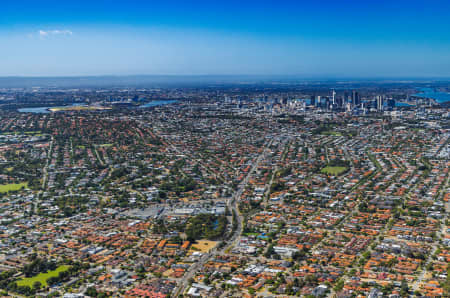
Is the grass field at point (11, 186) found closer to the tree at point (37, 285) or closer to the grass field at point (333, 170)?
the tree at point (37, 285)

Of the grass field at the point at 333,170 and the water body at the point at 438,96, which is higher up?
the water body at the point at 438,96

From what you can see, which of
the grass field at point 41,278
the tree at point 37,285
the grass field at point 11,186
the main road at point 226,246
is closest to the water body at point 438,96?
the main road at point 226,246

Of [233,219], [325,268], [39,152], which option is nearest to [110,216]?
[233,219]

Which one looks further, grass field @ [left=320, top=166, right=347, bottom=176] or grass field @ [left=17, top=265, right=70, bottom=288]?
grass field @ [left=320, top=166, right=347, bottom=176]

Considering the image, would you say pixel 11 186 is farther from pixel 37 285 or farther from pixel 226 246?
Answer: pixel 226 246

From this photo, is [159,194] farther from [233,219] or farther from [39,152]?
[39,152]

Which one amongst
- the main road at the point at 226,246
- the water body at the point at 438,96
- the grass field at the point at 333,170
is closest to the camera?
the main road at the point at 226,246

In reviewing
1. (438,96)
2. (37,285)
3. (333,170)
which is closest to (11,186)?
(37,285)

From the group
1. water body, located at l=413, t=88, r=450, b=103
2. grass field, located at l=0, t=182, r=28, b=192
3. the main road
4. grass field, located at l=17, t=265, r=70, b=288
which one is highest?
water body, located at l=413, t=88, r=450, b=103

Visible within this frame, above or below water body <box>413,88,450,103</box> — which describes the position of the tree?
below

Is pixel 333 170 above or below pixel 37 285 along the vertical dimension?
above

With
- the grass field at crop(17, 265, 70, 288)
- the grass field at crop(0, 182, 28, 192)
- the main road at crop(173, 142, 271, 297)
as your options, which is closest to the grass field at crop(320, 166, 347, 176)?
the main road at crop(173, 142, 271, 297)

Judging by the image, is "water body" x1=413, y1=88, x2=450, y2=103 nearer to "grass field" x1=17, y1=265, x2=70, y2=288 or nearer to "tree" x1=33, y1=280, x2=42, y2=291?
"grass field" x1=17, y1=265, x2=70, y2=288
